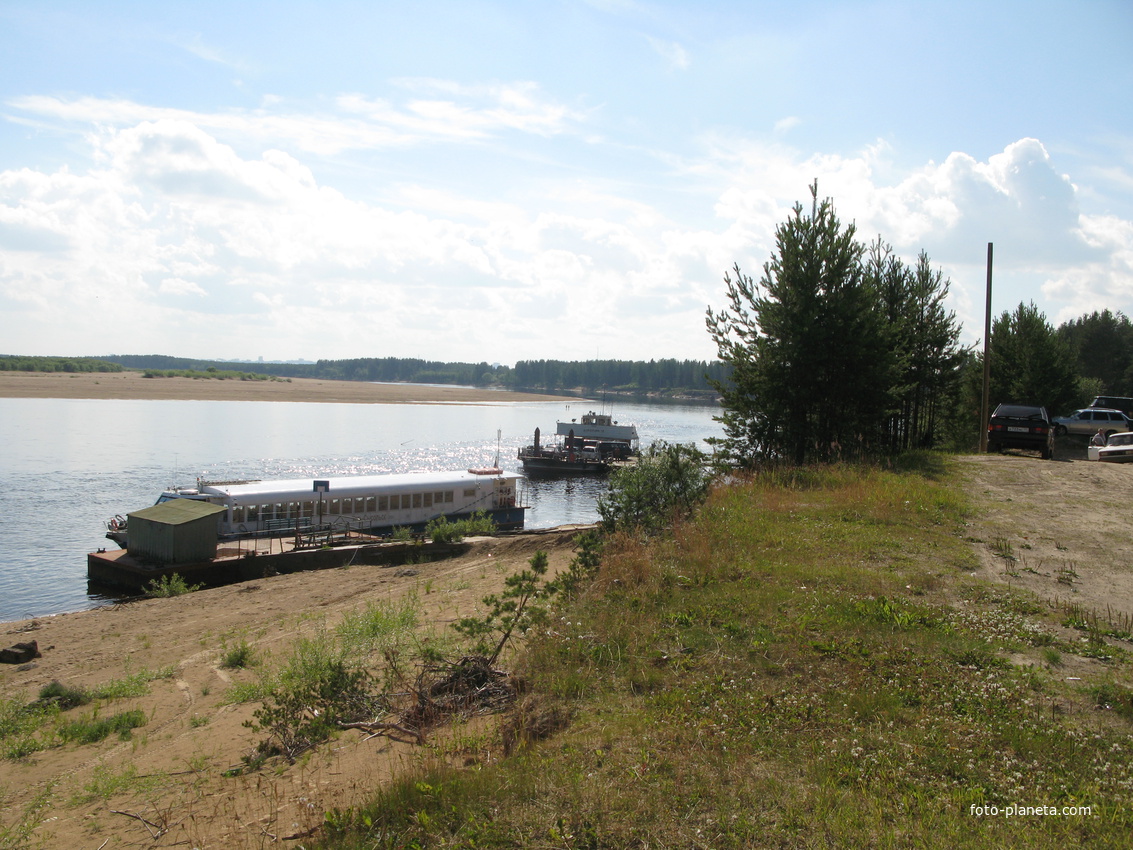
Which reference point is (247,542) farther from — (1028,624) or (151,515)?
(1028,624)

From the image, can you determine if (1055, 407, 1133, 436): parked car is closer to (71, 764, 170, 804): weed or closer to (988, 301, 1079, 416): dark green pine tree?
(988, 301, 1079, 416): dark green pine tree

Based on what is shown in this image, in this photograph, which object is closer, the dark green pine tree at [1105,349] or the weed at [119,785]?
the weed at [119,785]

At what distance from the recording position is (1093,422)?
35.9m

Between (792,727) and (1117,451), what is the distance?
25.3 m

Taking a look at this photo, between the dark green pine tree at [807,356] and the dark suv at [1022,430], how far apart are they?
5.87 metres

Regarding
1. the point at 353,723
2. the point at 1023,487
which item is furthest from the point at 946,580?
the point at 1023,487

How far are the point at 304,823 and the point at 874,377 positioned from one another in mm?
17476

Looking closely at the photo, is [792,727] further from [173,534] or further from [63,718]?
[173,534]

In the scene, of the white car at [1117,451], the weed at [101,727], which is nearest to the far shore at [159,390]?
the weed at [101,727]

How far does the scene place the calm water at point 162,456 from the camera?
29.1 metres

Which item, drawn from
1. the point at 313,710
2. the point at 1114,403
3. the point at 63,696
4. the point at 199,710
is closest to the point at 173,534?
the point at 63,696

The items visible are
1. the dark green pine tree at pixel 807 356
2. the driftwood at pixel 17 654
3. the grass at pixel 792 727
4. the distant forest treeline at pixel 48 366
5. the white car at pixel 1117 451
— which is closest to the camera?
the grass at pixel 792 727

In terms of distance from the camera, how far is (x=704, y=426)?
393ft

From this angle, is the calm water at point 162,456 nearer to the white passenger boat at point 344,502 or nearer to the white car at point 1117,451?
the white passenger boat at point 344,502
